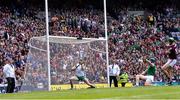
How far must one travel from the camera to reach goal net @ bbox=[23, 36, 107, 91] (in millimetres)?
28875

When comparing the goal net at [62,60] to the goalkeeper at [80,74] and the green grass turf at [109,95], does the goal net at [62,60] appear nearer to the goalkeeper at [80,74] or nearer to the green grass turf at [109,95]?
the goalkeeper at [80,74]

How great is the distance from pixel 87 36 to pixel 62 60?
9106 millimetres

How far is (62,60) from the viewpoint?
30.0 meters

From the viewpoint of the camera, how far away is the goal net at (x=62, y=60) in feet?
94.7

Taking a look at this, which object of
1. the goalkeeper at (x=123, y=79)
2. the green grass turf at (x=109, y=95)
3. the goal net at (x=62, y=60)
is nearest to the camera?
the green grass turf at (x=109, y=95)

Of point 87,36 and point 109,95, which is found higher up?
point 87,36

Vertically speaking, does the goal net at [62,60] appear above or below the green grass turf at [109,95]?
above

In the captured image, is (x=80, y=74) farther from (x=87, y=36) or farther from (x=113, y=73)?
(x=87, y=36)

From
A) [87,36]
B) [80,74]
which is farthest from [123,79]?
[87,36]

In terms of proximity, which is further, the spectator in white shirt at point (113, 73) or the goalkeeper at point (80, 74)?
the spectator in white shirt at point (113, 73)

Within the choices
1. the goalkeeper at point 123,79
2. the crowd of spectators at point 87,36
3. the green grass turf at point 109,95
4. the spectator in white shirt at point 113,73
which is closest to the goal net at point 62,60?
the crowd of spectators at point 87,36

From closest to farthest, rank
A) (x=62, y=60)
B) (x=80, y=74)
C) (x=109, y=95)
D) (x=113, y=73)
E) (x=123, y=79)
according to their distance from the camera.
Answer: (x=109, y=95) → (x=80, y=74) → (x=62, y=60) → (x=113, y=73) → (x=123, y=79)

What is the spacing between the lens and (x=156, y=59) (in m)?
38.9

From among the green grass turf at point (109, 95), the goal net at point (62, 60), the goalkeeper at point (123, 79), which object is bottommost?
the green grass turf at point (109, 95)
